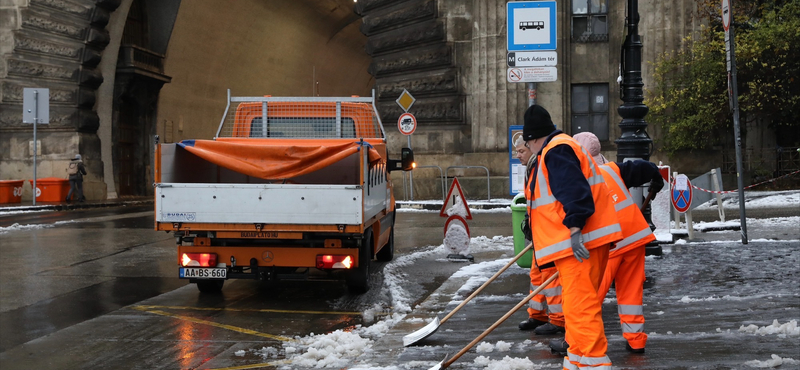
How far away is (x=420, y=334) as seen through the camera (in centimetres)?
596

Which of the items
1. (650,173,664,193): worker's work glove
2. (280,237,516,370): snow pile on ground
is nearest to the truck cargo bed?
(280,237,516,370): snow pile on ground

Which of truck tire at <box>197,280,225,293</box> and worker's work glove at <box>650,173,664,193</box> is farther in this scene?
truck tire at <box>197,280,225,293</box>

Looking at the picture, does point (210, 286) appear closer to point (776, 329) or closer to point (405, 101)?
point (776, 329)

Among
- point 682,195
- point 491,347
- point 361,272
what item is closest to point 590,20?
point 682,195

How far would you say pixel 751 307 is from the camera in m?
6.75

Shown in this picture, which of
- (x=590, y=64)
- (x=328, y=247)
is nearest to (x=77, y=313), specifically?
(x=328, y=247)

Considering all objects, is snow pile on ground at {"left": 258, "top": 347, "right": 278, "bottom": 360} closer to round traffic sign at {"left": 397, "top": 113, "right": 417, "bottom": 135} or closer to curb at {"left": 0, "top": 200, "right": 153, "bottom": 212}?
round traffic sign at {"left": 397, "top": 113, "right": 417, "bottom": 135}

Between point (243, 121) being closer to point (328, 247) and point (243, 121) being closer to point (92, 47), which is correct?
point (328, 247)

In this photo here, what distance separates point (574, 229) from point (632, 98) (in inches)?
238

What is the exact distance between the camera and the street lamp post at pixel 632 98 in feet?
32.3

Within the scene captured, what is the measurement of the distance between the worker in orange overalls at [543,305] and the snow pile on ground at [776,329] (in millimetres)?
1296

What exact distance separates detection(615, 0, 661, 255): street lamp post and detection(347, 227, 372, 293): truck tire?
3.47 metres

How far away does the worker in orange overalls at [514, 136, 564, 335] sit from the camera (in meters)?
6.01

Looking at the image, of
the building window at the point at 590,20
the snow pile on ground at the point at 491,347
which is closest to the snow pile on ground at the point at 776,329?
the snow pile on ground at the point at 491,347
